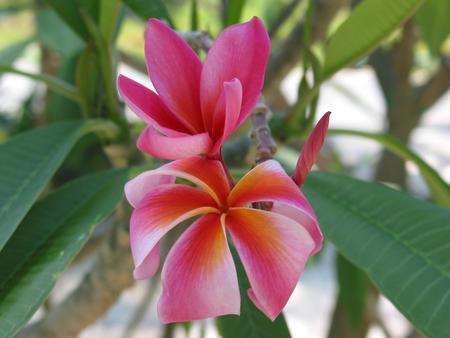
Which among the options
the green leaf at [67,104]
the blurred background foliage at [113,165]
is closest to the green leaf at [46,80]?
the blurred background foliage at [113,165]

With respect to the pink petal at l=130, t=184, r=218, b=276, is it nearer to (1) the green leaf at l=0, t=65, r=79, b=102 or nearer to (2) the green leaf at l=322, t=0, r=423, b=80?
(2) the green leaf at l=322, t=0, r=423, b=80

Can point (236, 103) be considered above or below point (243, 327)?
above

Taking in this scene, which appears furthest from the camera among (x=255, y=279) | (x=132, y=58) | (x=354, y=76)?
(x=354, y=76)

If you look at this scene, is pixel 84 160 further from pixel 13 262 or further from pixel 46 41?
pixel 13 262

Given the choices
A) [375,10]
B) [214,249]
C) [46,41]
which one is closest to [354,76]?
[46,41]

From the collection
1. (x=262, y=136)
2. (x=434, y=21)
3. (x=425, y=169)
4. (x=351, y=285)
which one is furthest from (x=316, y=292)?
(x=262, y=136)

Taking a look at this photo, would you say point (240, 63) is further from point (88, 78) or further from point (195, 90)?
point (88, 78)

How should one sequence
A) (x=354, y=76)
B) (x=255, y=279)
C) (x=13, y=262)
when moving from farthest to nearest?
1. (x=354, y=76)
2. (x=13, y=262)
3. (x=255, y=279)
